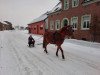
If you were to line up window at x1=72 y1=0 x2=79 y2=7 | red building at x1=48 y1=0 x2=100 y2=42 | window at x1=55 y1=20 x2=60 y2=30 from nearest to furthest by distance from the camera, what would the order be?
red building at x1=48 y1=0 x2=100 y2=42 → window at x1=72 y1=0 x2=79 y2=7 → window at x1=55 y1=20 x2=60 y2=30

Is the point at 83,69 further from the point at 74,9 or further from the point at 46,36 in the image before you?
the point at 74,9

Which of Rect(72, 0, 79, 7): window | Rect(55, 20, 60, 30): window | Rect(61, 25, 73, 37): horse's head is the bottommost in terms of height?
Rect(61, 25, 73, 37): horse's head

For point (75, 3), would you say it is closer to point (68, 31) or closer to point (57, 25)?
point (57, 25)

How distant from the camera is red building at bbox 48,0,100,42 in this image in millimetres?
18672

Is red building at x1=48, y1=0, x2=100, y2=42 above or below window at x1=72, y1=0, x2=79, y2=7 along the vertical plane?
below

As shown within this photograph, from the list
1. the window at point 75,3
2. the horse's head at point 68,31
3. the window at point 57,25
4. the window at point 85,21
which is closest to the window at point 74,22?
the window at point 85,21

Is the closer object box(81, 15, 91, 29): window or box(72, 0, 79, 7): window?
box(81, 15, 91, 29): window

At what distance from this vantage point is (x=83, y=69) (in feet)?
22.0

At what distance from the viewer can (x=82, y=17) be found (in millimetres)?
21234

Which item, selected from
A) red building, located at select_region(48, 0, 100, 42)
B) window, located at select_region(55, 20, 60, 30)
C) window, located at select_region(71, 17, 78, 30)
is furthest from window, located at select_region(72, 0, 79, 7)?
window, located at select_region(55, 20, 60, 30)

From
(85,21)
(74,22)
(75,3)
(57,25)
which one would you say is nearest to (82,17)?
(85,21)

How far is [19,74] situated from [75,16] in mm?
18172

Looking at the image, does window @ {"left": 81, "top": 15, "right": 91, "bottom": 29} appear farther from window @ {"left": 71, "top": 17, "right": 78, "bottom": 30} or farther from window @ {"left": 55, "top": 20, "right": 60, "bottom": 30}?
window @ {"left": 55, "top": 20, "right": 60, "bottom": 30}

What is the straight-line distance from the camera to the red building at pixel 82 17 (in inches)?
735
